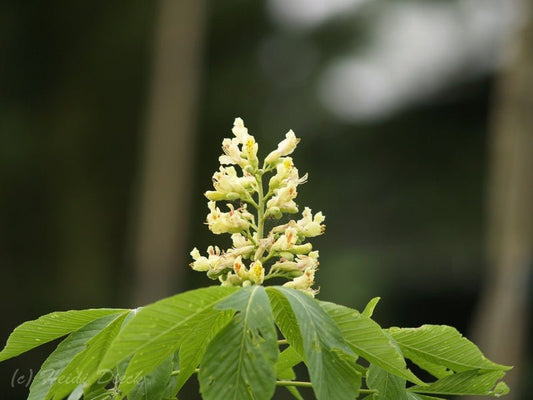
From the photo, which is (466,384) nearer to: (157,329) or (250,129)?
(157,329)

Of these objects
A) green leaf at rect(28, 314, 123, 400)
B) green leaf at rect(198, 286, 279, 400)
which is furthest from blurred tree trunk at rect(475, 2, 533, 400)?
green leaf at rect(198, 286, 279, 400)

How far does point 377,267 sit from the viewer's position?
15234mm

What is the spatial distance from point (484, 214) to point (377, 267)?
82.0 inches

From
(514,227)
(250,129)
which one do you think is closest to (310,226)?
(514,227)

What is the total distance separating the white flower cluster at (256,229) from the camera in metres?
1.87

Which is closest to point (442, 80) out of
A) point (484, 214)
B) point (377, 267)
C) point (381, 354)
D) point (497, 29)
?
point (497, 29)

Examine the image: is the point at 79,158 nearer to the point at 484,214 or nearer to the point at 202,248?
the point at 202,248

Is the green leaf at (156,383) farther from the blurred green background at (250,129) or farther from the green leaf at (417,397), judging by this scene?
the blurred green background at (250,129)

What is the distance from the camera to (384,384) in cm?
171

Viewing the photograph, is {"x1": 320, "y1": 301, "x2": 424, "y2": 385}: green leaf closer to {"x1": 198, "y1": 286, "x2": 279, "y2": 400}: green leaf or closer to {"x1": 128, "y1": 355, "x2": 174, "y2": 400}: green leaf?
{"x1": 198, "y1": 286, "x2": 279, "y2": 400}: green leaf

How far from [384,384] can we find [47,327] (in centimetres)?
64

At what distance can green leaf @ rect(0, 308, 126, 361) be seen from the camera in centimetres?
175

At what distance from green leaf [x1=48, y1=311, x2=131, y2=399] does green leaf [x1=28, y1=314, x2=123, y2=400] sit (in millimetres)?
12

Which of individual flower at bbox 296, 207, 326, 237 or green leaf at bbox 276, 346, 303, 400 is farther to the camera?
individual flower at bbox 296, 207, 326, 237
